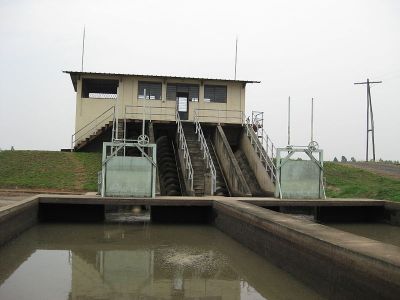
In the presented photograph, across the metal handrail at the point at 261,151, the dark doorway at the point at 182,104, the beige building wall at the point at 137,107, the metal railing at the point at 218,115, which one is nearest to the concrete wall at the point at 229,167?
the metal handrail at the point at 261,151

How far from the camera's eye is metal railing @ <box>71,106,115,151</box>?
86.3 ft

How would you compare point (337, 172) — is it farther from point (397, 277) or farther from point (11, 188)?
point (397, 277)

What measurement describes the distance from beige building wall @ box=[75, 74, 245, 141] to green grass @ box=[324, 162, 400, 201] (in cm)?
672

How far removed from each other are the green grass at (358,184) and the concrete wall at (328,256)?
1089 centimetres

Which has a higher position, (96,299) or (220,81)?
(220,81)

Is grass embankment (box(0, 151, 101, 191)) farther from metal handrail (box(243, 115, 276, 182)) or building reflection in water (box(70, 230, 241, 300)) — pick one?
building reflection in water (box(70, 230, 241, 300))

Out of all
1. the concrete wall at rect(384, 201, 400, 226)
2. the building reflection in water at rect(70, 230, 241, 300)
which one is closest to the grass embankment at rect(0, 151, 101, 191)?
the building reflection in water at rect(70, 230, 241, 300)

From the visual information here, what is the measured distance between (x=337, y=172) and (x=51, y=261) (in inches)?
769

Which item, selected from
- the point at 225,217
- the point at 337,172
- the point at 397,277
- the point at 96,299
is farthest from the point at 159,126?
the point at 397,277

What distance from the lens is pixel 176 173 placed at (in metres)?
21.6

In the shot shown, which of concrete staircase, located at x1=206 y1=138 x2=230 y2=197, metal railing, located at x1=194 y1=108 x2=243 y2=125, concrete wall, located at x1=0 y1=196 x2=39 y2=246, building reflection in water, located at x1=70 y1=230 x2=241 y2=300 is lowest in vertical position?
building reflection in water, located at x1=70 y1=230 x2=241 y2=300

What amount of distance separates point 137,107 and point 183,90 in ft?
10.1

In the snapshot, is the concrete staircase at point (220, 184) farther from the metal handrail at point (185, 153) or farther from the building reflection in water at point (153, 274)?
the building reflection in water at point (153, 274)

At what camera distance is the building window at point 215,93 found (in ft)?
91.0
